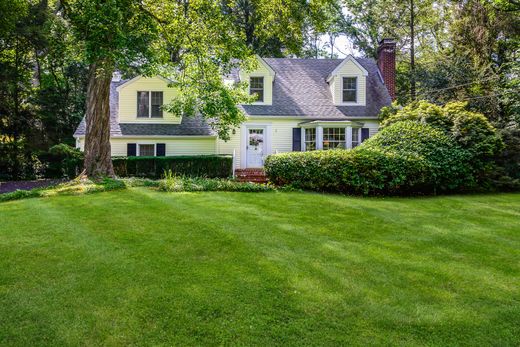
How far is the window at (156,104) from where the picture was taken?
18.1 meters

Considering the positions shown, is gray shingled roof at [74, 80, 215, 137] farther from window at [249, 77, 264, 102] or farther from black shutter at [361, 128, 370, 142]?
black shutter at [361, 128, 370, 142]

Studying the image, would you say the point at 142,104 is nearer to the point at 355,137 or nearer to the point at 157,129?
the point at 157,129

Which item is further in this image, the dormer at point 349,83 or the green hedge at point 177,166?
the dormer at point 349,83

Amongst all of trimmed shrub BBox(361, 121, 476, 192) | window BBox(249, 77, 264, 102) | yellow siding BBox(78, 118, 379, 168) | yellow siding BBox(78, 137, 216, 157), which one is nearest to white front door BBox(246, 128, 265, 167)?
yellow siding BBox(78, 118, 379, 168)

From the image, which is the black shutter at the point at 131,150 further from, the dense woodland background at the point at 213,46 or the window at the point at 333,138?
the window at the point at 333,138

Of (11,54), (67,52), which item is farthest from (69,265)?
(11,54)

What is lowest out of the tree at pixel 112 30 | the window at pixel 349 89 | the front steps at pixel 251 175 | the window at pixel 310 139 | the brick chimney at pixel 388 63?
the front steps at pixel 251 175

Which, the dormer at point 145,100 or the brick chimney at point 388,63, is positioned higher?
the brick chimney at point 388,63

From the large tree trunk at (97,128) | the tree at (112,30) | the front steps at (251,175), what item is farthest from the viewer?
the front steps at (251,175)

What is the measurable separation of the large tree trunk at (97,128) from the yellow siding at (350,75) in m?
10.5

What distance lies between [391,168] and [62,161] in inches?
638

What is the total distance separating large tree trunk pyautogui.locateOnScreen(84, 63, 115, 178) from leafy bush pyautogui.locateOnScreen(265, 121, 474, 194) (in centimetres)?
618

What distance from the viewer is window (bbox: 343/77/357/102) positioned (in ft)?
58.5

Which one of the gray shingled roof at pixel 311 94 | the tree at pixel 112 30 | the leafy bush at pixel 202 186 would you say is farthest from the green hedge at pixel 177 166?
the tree at pixel 112 30
